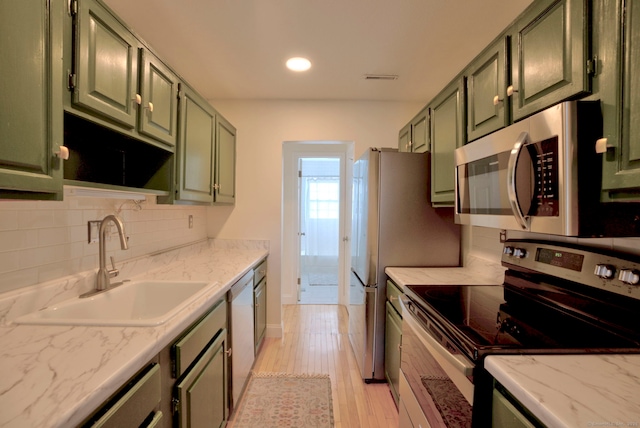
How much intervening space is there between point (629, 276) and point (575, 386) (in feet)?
1.69

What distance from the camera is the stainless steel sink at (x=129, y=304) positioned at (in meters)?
1.07

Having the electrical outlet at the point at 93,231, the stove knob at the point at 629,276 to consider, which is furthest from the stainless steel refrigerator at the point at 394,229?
the electrical outlet at the point at 93,231

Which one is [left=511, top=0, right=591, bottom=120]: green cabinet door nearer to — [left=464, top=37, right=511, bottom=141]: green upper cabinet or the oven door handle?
[left=464, top=37, right=511, bottom=141]: green upper cabinet

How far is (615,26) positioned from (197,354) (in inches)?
71.8

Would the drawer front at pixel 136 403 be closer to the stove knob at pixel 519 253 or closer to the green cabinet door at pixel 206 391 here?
the green cabinet door at pixel 206 391

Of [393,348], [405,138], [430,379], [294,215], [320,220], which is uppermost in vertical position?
[405,138]

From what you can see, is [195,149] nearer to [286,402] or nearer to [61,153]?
[61,153]

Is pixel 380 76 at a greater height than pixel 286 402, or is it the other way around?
pixel 380 76

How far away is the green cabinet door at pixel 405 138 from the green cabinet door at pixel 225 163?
1642mm

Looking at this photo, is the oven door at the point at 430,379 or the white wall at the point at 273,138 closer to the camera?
the oven door at the point at 430,379

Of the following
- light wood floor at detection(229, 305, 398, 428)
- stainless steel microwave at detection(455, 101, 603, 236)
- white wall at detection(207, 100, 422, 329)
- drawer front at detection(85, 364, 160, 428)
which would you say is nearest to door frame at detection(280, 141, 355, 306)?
light wood floor at detection(229, 305, 398, 428)

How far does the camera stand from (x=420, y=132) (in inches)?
86.1

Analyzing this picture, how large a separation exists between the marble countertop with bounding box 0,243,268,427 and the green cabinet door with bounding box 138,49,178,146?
2.69ft

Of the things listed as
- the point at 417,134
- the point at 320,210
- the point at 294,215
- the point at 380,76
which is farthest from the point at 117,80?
the point at 320,210
